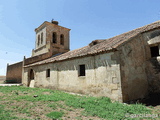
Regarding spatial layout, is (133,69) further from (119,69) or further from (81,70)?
(81,70)

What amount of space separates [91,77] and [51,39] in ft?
38.6

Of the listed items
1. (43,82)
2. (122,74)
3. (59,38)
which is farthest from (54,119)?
(59,38)

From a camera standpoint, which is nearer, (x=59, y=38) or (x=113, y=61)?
(x=113, y=61)

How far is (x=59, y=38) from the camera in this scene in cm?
1739

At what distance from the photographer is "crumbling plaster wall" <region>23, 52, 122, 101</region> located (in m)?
5.87

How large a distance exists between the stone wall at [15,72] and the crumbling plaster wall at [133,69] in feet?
54.0

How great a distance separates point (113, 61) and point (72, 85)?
12.3ft

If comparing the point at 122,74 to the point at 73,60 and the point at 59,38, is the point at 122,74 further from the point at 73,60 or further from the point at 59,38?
the point at 59,38

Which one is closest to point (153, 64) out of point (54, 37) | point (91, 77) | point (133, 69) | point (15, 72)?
point (133, 69)

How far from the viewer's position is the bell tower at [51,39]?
16.2 m

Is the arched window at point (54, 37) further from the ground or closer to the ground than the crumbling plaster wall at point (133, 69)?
further from the ground

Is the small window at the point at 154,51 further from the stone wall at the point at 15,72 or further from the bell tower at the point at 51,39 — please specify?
the stone wall at the point at 15,72

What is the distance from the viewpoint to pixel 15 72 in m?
19.0

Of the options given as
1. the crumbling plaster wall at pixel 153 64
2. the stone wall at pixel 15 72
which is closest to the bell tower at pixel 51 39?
the stone wall at pixel 15 72
